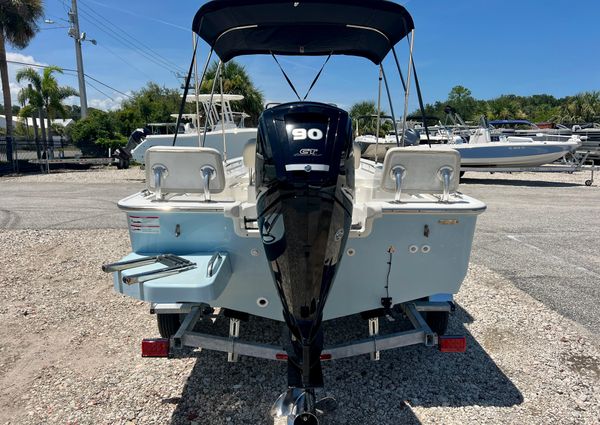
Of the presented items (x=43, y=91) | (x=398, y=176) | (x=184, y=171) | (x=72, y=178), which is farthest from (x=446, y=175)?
(x=43, y=91)

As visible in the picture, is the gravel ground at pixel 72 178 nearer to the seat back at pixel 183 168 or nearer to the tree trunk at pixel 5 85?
the tree trunk at pixel 5 85

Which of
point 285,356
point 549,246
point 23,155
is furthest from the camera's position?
point 23,155

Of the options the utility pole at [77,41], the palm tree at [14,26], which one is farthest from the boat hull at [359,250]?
the utility pole at [77,41]

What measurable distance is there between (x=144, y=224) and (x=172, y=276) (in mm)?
568

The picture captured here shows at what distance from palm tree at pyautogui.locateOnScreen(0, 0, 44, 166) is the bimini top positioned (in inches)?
798

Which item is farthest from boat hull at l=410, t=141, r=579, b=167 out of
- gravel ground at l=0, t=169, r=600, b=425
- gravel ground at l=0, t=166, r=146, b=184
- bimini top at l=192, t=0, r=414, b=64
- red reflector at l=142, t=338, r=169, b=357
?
red reflector at l=142, t=338, r=169, b=357

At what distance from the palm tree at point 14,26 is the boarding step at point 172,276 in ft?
70.2

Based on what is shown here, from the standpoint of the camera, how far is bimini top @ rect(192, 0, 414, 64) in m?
2.95

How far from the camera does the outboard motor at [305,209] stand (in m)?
1.93

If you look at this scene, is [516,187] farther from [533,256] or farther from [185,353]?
[185,353]

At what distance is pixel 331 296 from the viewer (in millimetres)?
2764

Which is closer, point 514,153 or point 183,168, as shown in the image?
point 183,168

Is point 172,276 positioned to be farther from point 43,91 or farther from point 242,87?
point 43,91

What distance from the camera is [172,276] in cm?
225
